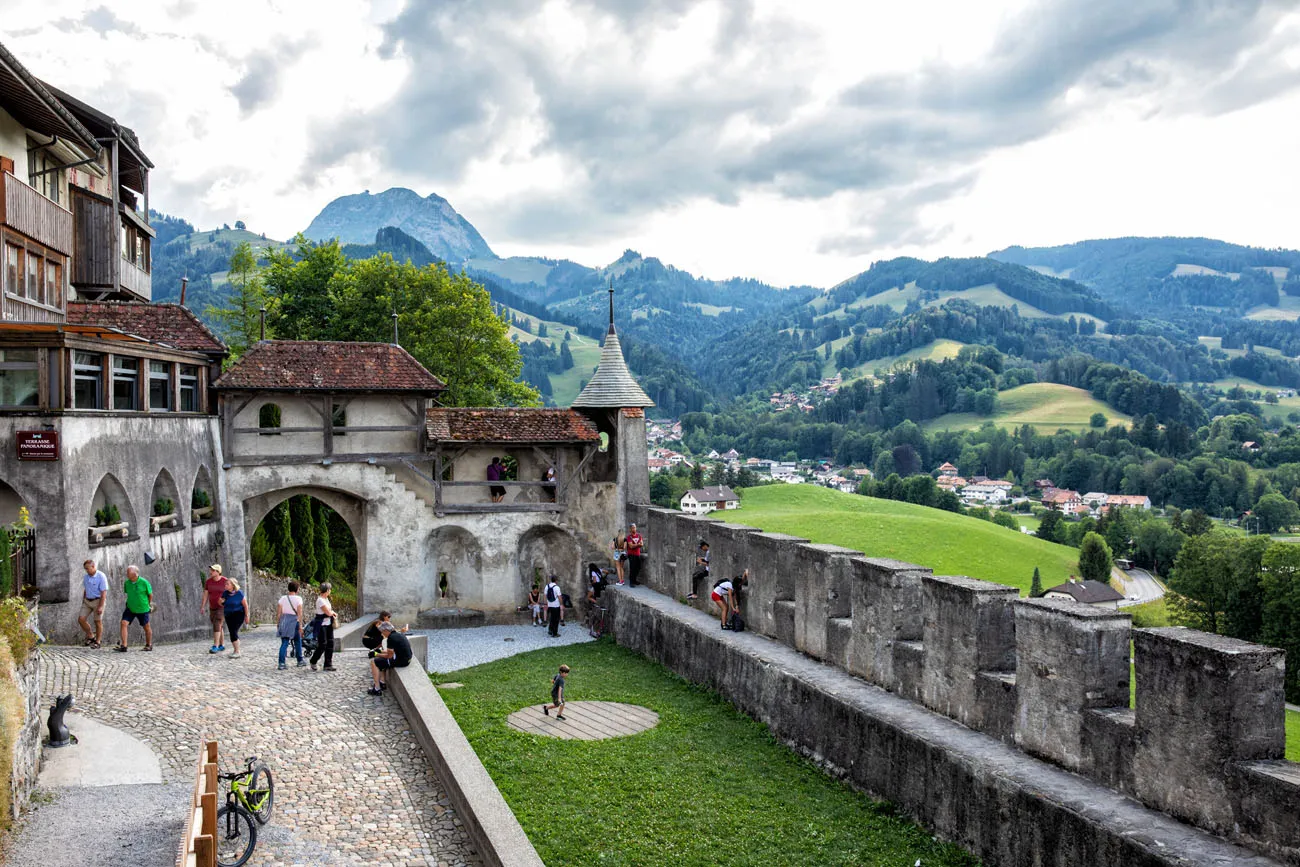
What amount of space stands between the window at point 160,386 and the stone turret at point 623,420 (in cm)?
956

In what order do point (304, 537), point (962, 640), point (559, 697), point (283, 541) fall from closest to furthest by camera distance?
1. point (962, 640)
2. point (559, 697)
3. point (283, 541)
4. point (304, 537)

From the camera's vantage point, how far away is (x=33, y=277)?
882 inches

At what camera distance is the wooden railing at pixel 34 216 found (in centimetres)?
2038

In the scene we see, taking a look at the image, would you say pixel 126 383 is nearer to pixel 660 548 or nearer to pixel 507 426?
pixel 507 426

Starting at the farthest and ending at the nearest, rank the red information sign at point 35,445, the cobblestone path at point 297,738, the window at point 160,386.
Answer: the window at point 160,386 < the red information sign at point 35,445 < the cobblestone path at point 297,738

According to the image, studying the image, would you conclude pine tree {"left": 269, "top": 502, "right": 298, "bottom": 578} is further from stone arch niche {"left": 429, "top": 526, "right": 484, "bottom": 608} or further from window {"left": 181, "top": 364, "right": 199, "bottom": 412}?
window {"left": 181, "top": 364, "right": 199, "bottom": 412}

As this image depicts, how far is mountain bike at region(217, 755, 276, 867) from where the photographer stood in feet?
32.1

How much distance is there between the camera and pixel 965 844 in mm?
10789

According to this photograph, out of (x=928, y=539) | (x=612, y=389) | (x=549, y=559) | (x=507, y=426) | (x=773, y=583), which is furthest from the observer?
(x=928, y=539)

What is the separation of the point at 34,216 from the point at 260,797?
16.8 meters

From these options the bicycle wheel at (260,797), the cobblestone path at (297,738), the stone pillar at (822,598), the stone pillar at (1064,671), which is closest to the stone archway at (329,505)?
the cobblestone path at (297,738)

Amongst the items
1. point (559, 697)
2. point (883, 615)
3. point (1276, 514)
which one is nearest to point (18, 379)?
point (559, 697)

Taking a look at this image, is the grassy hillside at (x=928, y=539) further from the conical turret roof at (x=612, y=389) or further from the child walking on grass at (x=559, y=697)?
the child walking on grass at (x=559, y=697)

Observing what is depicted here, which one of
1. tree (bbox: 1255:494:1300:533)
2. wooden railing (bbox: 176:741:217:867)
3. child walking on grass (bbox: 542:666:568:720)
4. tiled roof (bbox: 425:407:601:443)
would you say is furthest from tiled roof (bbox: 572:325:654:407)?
tree (bbox: 1255:494:1300:533)
